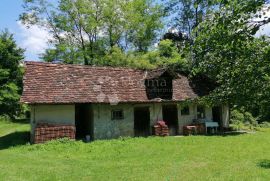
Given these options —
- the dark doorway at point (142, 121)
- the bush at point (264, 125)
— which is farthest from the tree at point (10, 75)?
the bush at point (264, 125)

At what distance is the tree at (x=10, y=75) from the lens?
1449 inches

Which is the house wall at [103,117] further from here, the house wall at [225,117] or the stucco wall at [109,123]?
the house wall at [225,117]

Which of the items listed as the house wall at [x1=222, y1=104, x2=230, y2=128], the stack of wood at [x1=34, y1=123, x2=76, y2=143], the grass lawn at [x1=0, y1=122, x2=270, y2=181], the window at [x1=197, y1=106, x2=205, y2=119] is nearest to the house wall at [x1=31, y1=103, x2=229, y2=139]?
the stack of wood at [x1=34, y1=123, x2=76, y2=143]

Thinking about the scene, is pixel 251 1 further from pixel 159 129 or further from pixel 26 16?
pixel 26 16

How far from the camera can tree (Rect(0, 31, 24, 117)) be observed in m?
36.8

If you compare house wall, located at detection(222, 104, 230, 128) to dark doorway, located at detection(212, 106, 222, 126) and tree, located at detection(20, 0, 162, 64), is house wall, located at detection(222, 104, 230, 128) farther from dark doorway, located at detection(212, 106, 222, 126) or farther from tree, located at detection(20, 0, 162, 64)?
tree, located at detection(20, 0, 162, 64)

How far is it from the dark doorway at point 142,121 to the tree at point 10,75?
1720cm

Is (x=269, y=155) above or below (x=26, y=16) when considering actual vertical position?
below

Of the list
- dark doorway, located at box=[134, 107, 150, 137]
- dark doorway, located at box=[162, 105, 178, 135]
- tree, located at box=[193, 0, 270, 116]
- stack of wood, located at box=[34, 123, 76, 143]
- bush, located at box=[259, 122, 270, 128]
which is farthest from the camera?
bush, located at box=[259, 122, 270, 128]

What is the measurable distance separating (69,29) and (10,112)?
37.2 feet

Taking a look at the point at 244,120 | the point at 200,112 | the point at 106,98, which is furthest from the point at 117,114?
→ the point at 244,120

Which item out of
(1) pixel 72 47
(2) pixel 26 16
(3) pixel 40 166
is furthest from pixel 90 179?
(2) pixel 26 16

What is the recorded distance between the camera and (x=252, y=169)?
12680 mm

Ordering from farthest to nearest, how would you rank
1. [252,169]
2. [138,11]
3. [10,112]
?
[138,11] < [10,112] < [252,169]
